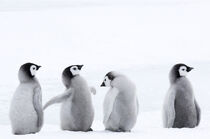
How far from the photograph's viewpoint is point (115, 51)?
1708cm

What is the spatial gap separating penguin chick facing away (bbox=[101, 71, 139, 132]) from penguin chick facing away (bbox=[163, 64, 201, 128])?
42 cm

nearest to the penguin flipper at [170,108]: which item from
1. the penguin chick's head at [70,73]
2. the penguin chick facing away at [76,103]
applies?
the penguin chick facing away at [76,103]

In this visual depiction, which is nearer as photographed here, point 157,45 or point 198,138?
point 198,138

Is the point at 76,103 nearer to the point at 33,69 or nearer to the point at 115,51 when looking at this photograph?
the point at 33,69

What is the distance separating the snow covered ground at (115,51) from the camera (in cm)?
678

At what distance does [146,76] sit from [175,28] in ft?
39.7

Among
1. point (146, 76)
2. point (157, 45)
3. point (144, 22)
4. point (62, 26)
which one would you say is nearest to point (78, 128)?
point (146, 76)

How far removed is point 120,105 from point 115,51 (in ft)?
40.3

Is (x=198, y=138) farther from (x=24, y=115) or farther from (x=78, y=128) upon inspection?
(x=24, y=115)

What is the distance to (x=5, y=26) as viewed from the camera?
22531 millimetres

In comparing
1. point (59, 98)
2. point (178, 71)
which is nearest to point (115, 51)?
point (178, 71)

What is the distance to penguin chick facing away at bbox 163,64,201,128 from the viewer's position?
5.16m

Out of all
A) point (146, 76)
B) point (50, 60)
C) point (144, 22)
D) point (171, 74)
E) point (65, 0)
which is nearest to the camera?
point (171, 74)

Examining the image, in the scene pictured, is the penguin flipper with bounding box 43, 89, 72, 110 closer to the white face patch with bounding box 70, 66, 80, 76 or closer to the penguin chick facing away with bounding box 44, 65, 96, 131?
the penguin chick facing away with bounding box 44, 65, 96, 131
